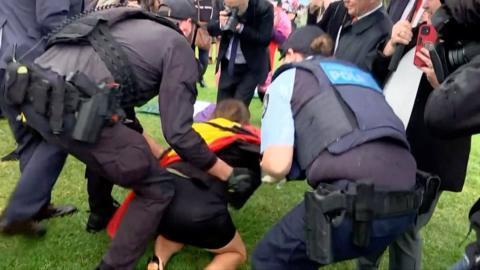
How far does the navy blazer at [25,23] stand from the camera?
3383 millimetres

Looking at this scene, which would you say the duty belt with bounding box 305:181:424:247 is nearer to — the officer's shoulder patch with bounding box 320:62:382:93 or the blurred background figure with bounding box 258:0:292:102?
the officer's shoulder patch with bounding box 320:62:382:93

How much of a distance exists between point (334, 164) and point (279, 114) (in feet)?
1.04

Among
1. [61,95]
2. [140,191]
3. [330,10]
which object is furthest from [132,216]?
[330,10]

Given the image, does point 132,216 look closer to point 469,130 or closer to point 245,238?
point 245,238

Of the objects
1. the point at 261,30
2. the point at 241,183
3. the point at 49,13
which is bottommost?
the point at 261,30

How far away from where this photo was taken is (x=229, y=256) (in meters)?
2.93

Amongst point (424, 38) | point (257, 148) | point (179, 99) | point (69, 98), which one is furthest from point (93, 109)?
point (424, 38)

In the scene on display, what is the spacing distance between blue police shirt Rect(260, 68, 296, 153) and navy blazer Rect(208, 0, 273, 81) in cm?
265

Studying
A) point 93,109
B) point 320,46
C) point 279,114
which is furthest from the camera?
point 320,46

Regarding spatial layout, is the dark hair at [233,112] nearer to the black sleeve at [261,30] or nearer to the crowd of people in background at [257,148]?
the crowd of people in background at [257,148]

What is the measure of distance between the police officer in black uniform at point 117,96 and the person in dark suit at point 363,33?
3.32ft

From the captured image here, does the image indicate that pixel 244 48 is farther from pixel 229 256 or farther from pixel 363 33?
pixel 229 256

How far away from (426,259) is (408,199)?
1.60 m

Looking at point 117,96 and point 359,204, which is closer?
point 359,204
